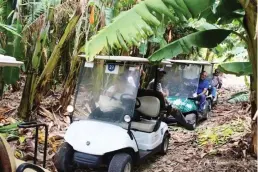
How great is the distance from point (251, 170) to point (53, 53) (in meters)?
4.30

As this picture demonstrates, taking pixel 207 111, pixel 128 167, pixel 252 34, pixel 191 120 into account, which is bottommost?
pixel 128 167

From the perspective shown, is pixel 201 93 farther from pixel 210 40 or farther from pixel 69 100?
pixel 210 40

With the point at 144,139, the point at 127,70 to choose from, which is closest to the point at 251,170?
the point at 144,139

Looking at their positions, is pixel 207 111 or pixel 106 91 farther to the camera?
pixel 207 111

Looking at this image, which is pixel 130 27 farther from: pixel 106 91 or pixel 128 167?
pixel 128 167

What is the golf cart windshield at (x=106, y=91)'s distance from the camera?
18.1ft

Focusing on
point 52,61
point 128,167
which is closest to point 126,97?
point 128,167

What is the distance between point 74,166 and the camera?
5.08m

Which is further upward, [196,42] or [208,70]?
[196,42]

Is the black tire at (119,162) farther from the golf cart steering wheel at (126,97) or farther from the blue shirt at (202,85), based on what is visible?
the blue shirt at (202,85)

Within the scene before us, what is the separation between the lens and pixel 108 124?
5348 mm

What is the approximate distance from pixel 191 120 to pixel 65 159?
184 inches

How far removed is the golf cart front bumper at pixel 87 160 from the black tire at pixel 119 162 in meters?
0.18

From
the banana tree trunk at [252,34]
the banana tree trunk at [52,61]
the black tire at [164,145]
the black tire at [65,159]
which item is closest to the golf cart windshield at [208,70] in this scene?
the black tire at [164,145]
